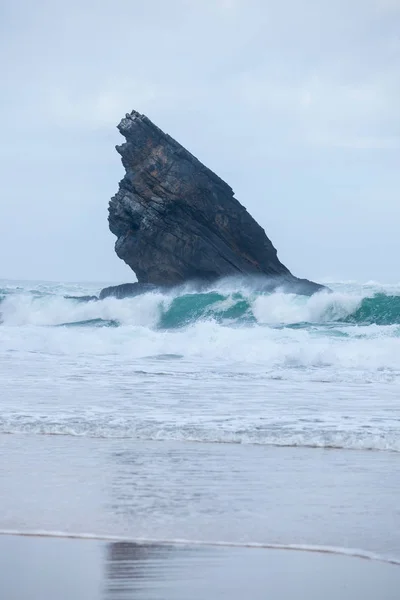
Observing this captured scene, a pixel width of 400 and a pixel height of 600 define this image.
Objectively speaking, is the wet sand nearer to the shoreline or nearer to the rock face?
the shoreline

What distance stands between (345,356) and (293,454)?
813cm

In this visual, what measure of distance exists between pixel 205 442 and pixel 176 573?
354 centimetres

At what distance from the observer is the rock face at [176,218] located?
32781 mm

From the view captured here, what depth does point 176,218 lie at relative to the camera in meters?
33.2

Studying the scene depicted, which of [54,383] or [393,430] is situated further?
[54,383]

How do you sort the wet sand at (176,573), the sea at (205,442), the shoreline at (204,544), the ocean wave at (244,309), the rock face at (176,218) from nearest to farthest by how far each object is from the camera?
the wet sand at (176,573), the shoreline at (204,544), the sea at (205,442), the ocean wave at (244,309), the rock face at (176,218)

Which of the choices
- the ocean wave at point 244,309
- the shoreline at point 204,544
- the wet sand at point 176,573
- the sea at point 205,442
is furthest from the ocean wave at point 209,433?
the ocean wave at point 244,309

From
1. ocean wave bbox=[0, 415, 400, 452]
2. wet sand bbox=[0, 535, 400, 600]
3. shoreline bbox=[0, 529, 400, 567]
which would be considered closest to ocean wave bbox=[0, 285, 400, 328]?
ocean wave bbox=[0, 415, 400, 452]

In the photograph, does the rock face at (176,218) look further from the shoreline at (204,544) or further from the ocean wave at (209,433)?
the shoreline at (204,544)

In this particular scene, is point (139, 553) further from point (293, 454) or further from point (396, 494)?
point (293, 454)

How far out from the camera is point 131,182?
33.1 meters

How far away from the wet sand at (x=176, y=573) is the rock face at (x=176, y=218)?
1132 inches

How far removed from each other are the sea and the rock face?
53.6 ft

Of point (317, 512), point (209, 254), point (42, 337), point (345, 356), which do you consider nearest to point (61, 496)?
point (317, 512)
